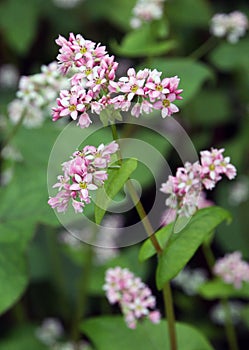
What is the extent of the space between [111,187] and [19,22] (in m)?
2.74

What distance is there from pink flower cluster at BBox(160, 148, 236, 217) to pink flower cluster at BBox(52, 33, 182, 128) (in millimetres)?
186

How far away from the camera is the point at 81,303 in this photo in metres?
2.46

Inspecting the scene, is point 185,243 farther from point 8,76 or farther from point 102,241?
point 8,76

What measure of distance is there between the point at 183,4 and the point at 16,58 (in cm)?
112

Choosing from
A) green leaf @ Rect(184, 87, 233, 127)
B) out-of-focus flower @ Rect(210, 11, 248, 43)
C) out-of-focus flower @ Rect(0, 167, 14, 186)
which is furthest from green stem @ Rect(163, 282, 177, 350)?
green leaf @ Rect(184, 87, 233, 127)

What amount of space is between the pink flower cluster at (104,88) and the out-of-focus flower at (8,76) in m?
2.54

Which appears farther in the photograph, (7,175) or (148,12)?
(7,175)

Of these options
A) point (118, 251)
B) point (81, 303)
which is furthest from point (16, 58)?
point (81, 303)

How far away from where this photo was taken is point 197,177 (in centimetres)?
145

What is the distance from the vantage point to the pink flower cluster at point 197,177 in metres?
1.43

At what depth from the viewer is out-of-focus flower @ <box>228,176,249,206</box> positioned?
10.8ft

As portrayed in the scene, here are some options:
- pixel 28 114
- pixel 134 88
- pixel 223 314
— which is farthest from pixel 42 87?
pixel 223 314

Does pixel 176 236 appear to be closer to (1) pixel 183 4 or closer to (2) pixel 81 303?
(2) pixel 81 303

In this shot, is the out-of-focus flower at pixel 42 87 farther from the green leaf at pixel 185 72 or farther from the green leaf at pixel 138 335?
the green leaf at pixel 138 335
